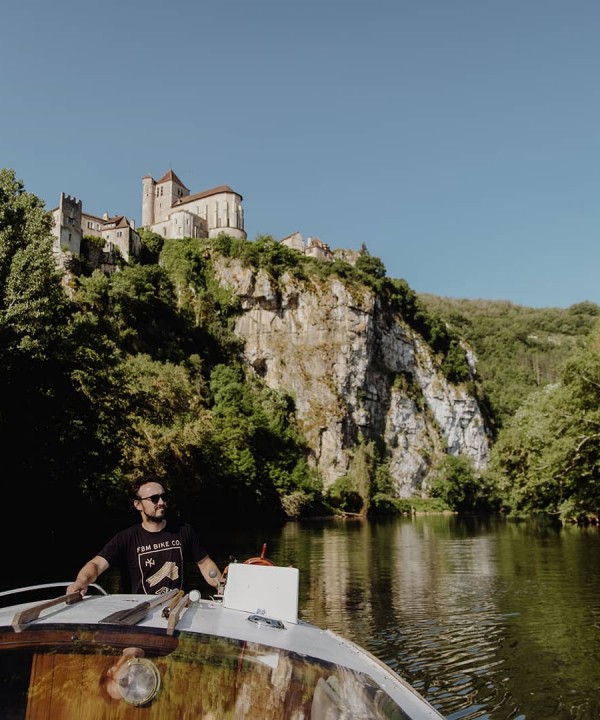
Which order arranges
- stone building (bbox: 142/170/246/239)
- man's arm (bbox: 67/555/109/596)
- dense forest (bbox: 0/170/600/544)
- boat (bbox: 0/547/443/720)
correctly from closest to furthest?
boat (bbox: 0/547/443/720) < man's arm (bbox: 67/555/109/596) < dense forest (bbox: 0/170/600/544) < stone building (bbox: 142/170/246/239)

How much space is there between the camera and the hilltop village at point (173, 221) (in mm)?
85750

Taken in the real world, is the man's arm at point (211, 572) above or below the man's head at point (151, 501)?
below

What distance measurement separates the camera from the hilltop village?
8575 cm

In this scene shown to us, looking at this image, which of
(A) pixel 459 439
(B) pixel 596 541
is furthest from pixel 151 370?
(A) pixel 459 439

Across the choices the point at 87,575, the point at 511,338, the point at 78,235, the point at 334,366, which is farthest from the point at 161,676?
the point at 511,338

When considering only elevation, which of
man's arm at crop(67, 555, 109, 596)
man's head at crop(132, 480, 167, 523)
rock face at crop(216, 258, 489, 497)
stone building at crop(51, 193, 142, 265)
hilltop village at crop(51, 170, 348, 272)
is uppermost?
hilltop village at crop(51, 170, 348, 272)

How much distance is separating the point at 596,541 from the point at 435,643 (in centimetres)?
2175

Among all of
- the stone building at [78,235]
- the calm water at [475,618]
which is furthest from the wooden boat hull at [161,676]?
the stone building at [78,235]

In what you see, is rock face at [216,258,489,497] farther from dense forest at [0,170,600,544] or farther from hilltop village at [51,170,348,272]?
hilltop village at [51,170,348,272]

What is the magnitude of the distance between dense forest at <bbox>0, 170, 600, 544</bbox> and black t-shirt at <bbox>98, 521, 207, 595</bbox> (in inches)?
28.3

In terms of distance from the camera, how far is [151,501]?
5.75 m

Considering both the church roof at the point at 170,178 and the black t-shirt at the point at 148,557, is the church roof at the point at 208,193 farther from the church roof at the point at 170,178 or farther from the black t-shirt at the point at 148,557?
the black t-shirt at the point at 148,557

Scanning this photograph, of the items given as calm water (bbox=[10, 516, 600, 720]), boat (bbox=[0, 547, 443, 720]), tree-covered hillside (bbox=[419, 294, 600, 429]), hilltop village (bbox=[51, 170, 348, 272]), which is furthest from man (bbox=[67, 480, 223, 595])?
tree-covered hillside (bbox=[419, 294, 600, 429])

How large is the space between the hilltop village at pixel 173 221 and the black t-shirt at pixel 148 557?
7753 centimetres
